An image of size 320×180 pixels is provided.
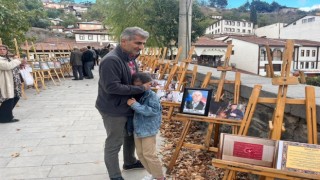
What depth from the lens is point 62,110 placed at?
7203 mm

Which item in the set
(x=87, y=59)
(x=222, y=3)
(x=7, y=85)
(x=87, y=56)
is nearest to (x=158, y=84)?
(x=7, y=85)

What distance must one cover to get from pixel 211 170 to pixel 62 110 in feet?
15.2

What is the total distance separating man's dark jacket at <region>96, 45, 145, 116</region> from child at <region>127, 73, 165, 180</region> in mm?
84

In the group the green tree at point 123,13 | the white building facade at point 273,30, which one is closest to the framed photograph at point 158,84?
the green tree at point 123,13

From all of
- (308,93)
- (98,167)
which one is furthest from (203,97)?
(98,167)

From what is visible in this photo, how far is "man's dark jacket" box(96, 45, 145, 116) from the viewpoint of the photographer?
2.85 meters

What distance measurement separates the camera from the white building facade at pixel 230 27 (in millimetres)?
75938

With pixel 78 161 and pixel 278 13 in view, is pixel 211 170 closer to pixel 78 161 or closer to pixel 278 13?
pixel 78 161

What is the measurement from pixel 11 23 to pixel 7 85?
18.0ft

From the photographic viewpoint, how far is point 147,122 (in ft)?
10.0

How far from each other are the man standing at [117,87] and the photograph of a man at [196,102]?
0.62 meters

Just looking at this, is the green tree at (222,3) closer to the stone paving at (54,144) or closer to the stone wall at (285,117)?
the stone paving at (54,144)

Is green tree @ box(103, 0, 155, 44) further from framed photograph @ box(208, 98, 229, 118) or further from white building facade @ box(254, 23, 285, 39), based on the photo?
white building facade @ box(254, 23, 285, 39)

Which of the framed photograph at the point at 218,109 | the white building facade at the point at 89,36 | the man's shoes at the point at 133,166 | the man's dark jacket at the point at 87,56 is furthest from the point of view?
the white building facade at the point at 89,36
